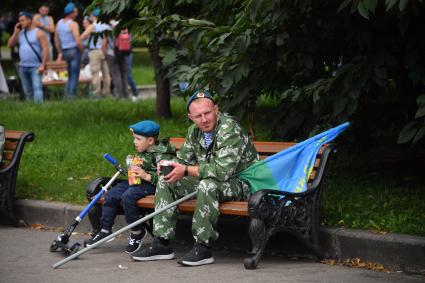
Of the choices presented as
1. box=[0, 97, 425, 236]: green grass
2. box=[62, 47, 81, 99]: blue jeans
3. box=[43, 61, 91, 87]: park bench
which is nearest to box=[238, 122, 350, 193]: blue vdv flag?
box=[0, 97, 425, 236]: green grass

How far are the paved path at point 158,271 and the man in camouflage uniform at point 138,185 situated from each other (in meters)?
0.17

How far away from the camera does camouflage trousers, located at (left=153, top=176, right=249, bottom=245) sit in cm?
690

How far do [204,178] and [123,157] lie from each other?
3.51 metres

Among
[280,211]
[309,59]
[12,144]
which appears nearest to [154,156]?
[280,211]

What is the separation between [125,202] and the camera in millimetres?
7445

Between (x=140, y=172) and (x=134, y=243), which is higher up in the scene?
(x=140, y=172)

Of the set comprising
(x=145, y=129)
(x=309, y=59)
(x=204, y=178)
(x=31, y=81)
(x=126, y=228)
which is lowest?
(x=31, y=81)

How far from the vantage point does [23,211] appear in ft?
29.8

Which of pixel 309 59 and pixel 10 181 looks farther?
pixel 10 181

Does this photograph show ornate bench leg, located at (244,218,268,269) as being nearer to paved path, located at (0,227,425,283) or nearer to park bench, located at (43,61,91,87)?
paved path, located at (0,227,425,283)

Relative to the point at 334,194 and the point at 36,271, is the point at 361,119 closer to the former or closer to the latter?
the point at 334,194

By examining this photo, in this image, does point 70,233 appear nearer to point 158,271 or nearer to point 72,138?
point 158,271

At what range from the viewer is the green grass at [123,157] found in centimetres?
756

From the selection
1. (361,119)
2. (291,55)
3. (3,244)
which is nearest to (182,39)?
(291,55)
